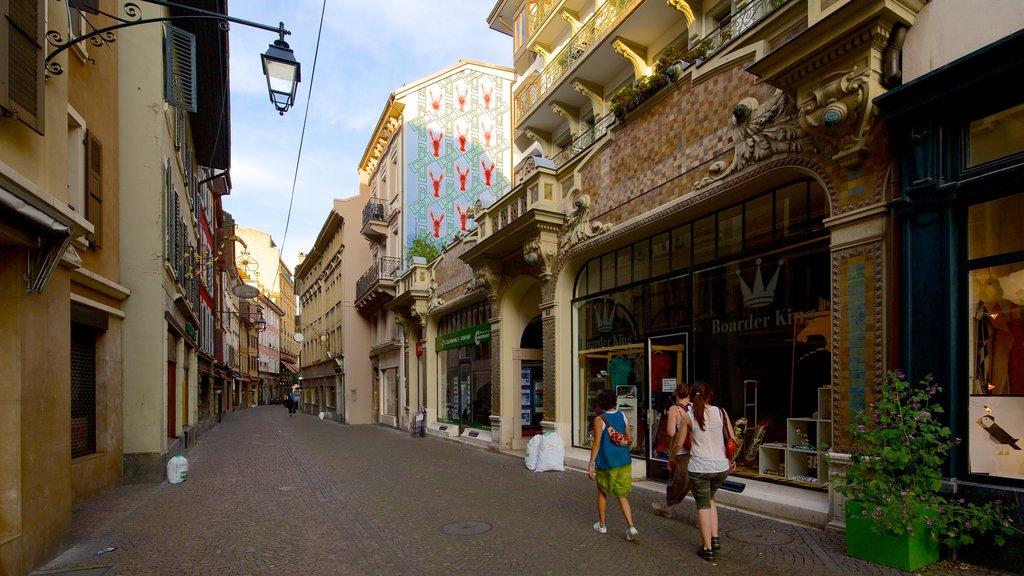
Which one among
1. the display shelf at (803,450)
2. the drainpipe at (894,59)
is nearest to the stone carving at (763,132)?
the drainpipe at (894,59)

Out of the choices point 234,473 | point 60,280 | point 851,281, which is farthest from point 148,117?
point 851,281

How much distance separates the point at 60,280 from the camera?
6.24 metres

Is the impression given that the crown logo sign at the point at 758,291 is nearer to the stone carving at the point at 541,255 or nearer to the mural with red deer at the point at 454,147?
the stone carving at the point at 541,255

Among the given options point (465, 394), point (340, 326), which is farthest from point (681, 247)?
point (340, 326)

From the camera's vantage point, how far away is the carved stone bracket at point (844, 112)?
5977 mm

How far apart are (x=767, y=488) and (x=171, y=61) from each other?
12873 mm

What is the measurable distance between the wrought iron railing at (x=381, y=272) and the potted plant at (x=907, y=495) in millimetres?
21936

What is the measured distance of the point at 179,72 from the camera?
11.8 meters

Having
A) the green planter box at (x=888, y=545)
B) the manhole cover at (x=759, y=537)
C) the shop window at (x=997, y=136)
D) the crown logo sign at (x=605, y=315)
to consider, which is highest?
the shop window at (x=997, y=136)

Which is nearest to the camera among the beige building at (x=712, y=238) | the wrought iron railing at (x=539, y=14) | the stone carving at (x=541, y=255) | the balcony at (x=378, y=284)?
the beige building at (x=712, y=238)

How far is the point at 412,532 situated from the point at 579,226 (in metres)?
6.89

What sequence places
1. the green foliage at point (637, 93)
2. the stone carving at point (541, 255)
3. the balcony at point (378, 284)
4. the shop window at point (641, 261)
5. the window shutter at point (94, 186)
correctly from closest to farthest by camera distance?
the window shutter at point (94, 186) < the green foliage at point (637, 93) < the shop window at point (641, 261) < the stone carving at point (541, 255) < the balcony at point (378, 284)

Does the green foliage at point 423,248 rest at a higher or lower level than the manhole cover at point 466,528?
higher

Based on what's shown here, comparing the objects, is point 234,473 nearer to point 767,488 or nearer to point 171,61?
point 171,61
